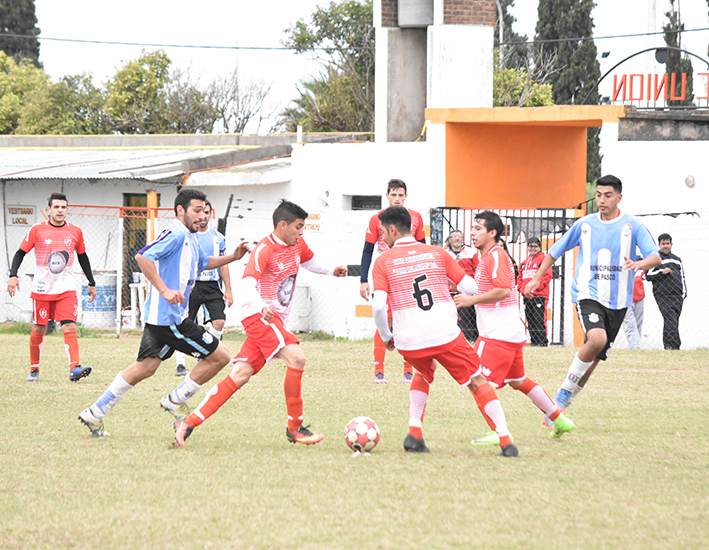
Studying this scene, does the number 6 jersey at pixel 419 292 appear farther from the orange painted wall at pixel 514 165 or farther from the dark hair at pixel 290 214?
the orange painted wall at pixel 514 165

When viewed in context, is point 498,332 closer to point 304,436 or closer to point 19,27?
point 304,436

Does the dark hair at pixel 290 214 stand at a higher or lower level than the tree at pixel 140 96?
lower

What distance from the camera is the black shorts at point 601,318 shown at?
765 cm

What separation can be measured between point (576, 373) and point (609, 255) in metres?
1.03

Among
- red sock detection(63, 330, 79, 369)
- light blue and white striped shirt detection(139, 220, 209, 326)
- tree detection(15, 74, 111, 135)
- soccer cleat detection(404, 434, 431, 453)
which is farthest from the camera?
tree detection(15, 74, 111, 135)

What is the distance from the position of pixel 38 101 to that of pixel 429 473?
4047 centimetres

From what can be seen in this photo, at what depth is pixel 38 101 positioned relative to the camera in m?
42.2

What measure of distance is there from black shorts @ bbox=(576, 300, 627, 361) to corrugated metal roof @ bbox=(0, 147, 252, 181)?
12540 mm

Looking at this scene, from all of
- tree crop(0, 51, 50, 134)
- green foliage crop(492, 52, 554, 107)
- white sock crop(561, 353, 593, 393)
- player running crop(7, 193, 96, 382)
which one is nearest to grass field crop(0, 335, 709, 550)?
white sock crop(561, 353, 593, 393)

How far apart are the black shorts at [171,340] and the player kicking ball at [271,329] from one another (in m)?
0.40

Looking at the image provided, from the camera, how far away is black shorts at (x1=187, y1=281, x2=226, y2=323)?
10.9 m

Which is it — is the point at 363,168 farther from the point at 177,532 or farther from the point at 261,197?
the point at 177,532

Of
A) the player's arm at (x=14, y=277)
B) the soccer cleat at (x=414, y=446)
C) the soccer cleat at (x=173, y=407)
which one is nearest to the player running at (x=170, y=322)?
the soccer cleat at (x=173, y=407)

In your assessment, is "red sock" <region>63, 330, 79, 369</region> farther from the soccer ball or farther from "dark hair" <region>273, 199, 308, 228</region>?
the soccer ball
